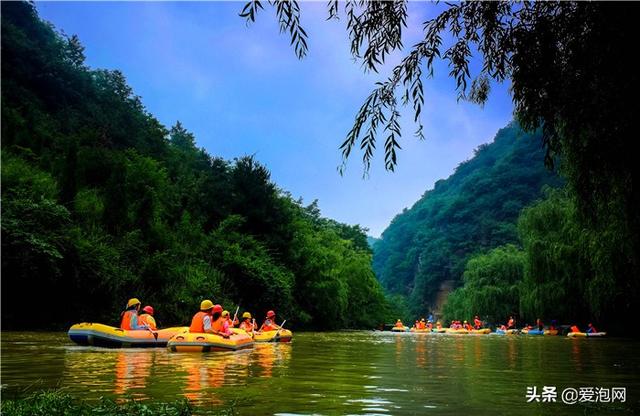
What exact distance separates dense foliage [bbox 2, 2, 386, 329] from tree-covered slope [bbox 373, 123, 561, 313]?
36.4m

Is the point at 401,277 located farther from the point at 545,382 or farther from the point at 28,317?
the point at 545,382

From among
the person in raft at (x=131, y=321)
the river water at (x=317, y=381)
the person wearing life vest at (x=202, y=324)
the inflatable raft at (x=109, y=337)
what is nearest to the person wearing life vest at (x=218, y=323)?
the person wearing life vest at (x=202, y=324)

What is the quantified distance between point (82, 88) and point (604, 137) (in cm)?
5831

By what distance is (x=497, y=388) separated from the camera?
7715 mm

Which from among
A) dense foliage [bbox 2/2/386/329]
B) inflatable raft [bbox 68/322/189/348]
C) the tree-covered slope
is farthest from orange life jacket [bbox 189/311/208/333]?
the tree-covered slope

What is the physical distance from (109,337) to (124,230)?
15.2m

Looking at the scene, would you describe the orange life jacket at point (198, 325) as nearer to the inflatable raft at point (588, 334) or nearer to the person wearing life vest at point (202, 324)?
the person wearing life vest at point (202, 324)

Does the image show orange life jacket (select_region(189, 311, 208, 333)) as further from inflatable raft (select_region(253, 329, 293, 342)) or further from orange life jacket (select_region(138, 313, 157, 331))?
inflatable raft (select_region(253, 329, 293, 342))

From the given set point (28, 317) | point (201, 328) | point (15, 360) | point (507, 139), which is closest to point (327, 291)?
point (28, 317)

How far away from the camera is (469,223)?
93750 millimetres

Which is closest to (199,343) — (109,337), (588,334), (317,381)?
(109,337)

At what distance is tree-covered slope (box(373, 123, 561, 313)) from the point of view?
87.2 metres

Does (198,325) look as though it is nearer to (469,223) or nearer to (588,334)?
(588,334)

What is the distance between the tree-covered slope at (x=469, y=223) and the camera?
87188mm
